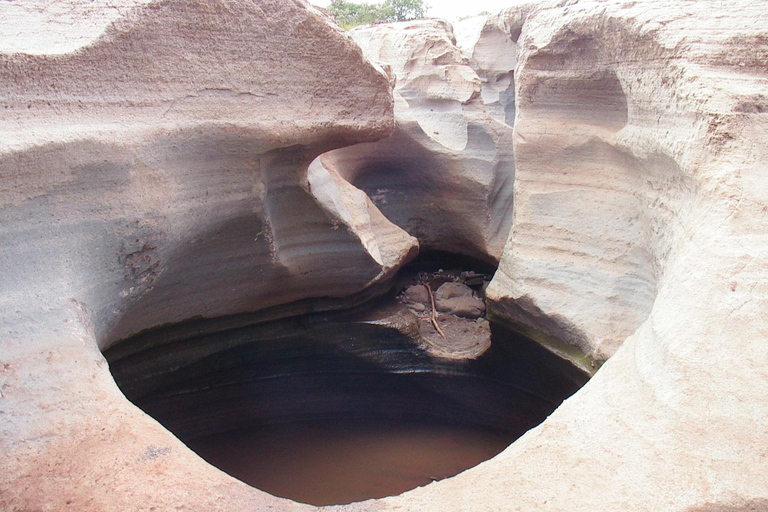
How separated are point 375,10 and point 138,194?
1144 cm

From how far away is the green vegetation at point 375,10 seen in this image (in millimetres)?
12173

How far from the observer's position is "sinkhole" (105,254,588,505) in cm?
306

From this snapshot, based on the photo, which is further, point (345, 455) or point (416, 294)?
point (416, 294)

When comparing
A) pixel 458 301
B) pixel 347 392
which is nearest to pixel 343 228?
pixel 347 392

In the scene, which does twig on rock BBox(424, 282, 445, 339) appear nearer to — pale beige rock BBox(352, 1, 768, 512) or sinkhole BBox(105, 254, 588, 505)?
sinkhole BBox(105, 254, 588, 505)

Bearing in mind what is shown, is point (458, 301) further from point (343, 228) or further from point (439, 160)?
point (343, 228)

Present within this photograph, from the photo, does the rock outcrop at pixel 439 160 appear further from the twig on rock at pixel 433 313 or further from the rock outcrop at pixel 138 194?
the rock outcrop at pixel 138 194

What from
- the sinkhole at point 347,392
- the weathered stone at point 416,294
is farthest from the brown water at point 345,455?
the weathered stone at point 416,294

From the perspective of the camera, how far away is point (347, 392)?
3752 millimetres

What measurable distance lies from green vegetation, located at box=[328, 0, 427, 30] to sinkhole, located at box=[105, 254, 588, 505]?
30.6 ft

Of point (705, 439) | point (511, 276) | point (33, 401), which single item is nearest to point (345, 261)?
point (511, 276)

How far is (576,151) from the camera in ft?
10.4

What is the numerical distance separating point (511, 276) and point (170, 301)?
1652 mm

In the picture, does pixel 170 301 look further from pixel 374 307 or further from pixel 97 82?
pixel 374 307
